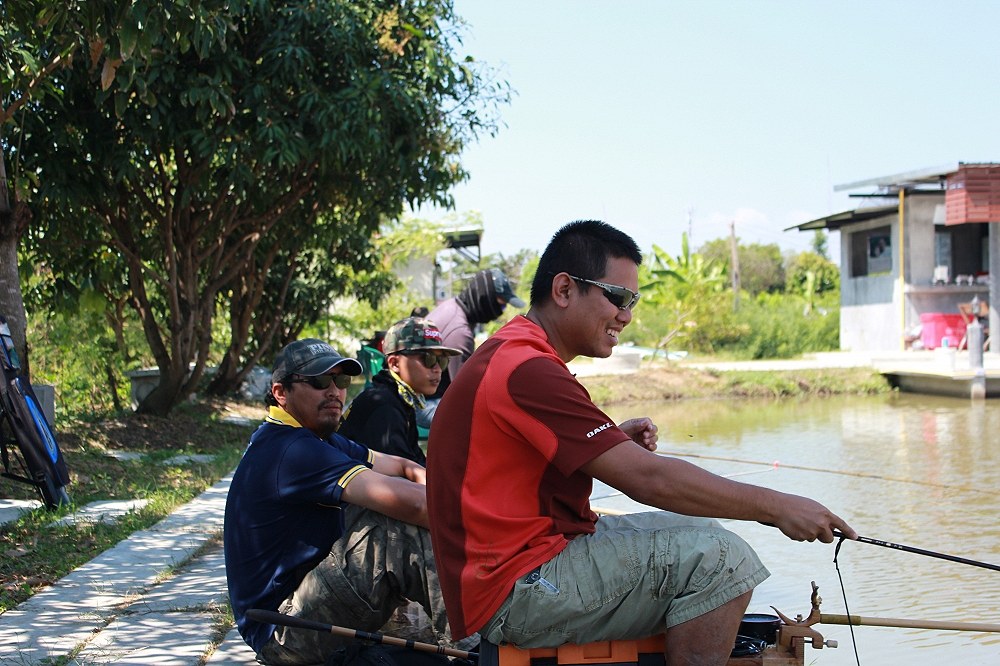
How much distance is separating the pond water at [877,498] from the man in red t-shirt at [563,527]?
1834 millimetres

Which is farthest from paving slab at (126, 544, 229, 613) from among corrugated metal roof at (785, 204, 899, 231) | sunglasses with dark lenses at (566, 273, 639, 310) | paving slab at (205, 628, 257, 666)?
corrugated metal roof at (785, 204, 899, 231)

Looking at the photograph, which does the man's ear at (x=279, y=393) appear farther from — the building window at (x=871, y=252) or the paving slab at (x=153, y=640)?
the building window at (x=871, y=252)

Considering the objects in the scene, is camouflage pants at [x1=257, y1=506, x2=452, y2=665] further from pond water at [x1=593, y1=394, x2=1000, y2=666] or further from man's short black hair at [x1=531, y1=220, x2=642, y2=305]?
pond water at [x1=593, y1=394, x2=1000, y2=666]

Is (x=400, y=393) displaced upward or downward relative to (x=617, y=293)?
downward

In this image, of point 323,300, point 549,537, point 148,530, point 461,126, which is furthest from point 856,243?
point 549,537

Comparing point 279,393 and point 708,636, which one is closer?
point 708,636

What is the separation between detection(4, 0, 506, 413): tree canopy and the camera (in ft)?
34.3

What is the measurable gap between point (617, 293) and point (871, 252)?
27.5 meters

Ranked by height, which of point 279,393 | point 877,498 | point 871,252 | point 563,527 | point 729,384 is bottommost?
point 877,498

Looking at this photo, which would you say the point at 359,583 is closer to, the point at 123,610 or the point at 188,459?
the point at 123,610

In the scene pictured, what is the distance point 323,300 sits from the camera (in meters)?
19.0

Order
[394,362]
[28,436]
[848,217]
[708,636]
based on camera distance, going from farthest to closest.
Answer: [848,217], [28,436], [394,362], [708,636]

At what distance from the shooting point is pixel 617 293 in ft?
10.4

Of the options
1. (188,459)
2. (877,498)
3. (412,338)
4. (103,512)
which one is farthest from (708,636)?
(188,459)
